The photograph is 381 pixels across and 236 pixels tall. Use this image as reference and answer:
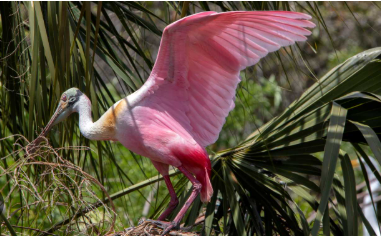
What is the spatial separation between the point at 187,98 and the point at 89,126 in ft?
1.52

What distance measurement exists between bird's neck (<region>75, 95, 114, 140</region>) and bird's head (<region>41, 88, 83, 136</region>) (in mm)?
22

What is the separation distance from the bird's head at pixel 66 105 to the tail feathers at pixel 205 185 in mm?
654

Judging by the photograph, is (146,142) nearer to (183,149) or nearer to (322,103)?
(183,149)

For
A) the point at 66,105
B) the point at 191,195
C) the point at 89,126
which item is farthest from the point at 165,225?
the point at 66,105

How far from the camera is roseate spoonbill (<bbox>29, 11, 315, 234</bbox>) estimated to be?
8.39ft

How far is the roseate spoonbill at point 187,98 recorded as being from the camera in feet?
8.39

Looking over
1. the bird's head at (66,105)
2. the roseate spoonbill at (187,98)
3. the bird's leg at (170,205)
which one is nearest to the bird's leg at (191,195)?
the roseate spoonbill at (187,98)

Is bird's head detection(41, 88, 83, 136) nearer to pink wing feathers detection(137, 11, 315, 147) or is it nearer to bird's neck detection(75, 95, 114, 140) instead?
bird's neck detection(75, 95, 114, 140)

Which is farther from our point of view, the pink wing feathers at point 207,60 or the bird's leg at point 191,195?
the bird's leg at point 191,195

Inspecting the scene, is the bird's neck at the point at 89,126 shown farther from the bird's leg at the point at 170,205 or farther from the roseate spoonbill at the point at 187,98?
the bird's leg at the point at 170,205

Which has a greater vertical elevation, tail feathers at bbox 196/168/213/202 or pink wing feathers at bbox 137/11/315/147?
pink wing feathers at bbox 137/11/315/147

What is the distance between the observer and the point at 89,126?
9.06ft

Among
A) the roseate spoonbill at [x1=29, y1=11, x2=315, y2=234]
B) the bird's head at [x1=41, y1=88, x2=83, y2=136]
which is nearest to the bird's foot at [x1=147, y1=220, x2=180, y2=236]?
the roseate spoonbill at [x1=29, y1=11, x2=315, y2=234]

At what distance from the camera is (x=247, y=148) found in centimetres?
297
